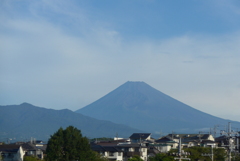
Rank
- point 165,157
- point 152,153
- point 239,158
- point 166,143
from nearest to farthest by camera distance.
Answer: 1. point 239,158
2. point 165,157
3. point 152,153
4. point 166,143

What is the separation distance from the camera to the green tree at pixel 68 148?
39781mm

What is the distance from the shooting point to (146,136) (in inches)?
2918

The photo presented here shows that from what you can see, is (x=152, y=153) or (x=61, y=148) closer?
(x=61, y=148)

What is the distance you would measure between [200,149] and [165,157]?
244 inches

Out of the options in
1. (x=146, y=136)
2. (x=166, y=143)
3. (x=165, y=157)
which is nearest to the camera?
(x=165, y=157)

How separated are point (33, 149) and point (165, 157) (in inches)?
681

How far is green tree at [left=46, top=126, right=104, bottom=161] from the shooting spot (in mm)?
39781

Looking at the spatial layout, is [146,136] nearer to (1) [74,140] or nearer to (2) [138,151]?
(2) [138,151]

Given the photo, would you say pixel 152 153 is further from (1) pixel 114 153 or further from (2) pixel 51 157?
(2) pixel 51 157

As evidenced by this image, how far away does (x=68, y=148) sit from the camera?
40469mm

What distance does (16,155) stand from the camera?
49.1m

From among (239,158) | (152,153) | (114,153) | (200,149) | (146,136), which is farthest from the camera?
(146,136)

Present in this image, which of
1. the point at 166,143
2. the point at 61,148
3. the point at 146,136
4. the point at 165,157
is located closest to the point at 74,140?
the point at 61,148

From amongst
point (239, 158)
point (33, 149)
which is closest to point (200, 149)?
point (239, 158)
